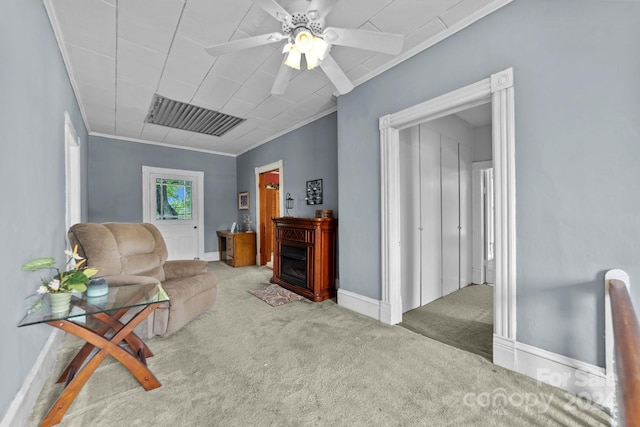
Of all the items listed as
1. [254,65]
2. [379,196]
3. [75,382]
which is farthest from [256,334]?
[254,65]

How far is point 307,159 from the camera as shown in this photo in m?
4.38

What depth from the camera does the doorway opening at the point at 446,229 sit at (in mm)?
2746

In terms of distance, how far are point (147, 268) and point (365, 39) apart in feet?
9.14

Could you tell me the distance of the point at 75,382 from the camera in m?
1.47

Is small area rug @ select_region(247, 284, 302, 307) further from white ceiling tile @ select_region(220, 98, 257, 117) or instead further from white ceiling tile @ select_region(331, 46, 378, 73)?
white ceiling tile @ select_region(331, 46, 378, 73)

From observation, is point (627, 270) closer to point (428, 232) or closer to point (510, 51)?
point (510, 51)

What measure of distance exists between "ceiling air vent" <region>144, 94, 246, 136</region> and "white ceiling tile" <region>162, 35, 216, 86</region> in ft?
2.39

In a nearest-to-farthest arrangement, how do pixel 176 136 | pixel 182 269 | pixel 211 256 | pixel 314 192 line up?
pixel 182 269
pixel 314 192
pixel 176 136
pixel 211 256

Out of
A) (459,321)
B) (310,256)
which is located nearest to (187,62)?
(310,256)

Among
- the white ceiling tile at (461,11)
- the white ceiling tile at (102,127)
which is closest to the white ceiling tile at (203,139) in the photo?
the white ceiling tile at (102,127)

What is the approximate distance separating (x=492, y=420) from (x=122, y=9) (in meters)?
3.58

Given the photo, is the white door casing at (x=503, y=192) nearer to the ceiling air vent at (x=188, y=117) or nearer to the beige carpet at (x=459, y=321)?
the beige carpet at (x=459, y=321)

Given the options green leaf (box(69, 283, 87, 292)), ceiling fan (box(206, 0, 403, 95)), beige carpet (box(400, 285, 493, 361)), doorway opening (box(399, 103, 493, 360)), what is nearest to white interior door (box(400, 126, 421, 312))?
doorway opening (box(399, 103, 493, 360))

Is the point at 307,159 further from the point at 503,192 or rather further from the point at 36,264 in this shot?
the point at 36,264
